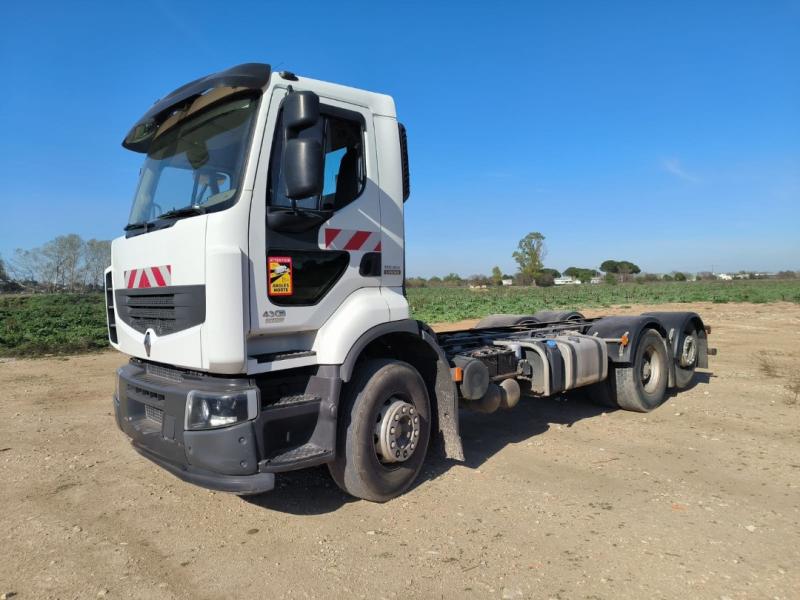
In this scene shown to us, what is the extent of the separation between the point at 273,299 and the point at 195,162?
1319 mm

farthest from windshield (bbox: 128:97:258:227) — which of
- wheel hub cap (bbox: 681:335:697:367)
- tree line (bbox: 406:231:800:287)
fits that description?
tree line (bbox: 406:231:800:287)

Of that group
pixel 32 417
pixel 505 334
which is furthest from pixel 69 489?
pixel 505 334

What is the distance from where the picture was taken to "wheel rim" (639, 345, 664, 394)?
771 cm

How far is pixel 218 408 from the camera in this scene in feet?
11.5

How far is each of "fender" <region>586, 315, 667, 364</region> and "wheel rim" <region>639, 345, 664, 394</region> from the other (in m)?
0.40

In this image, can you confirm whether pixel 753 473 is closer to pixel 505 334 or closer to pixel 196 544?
pixel 505 334

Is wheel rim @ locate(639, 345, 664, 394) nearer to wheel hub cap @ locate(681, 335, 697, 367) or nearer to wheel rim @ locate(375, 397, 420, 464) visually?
wheel hub cap @ locate(681, 335, 697, 367)

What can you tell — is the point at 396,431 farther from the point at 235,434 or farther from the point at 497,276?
the point at 497,276

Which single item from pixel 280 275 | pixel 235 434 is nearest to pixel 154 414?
pixel 235 434

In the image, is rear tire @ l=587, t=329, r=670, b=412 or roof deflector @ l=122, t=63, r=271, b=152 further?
rear tire @ l=587, t=329, r=670, b=412

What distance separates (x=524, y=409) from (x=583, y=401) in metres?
1.06

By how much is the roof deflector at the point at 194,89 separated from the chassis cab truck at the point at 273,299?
1cm

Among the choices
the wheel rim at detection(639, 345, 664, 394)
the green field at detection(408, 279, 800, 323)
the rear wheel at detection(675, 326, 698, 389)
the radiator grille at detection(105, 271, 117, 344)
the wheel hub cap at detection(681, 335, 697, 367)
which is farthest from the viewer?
the green field at detection(408, 279, 800, 323)

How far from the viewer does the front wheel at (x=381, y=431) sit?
13.5 feet
